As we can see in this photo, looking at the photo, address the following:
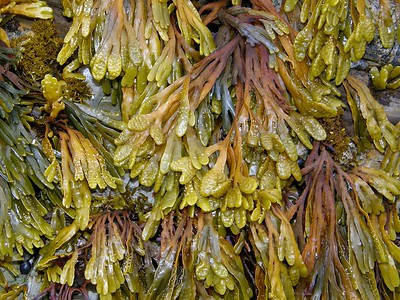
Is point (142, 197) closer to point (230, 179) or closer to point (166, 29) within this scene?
point (230, 179)

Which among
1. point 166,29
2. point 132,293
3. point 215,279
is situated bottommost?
point 132,293

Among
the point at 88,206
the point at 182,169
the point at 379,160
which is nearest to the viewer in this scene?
the point at 182,169

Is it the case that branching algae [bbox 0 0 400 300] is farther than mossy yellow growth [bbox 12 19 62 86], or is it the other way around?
mossy yellow growth [bbox 12 19 62 86]

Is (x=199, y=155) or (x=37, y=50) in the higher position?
(x=37, y=50)

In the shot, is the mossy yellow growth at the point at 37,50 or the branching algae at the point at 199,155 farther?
the mossy yellow growth at the point at 37,50

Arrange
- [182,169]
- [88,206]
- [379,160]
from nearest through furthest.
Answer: [182,169], [88,206], [379,160]

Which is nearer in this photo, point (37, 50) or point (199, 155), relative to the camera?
point (199, 155)

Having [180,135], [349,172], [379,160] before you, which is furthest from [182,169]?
[379,160]

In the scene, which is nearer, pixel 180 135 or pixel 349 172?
pixel 180 135
